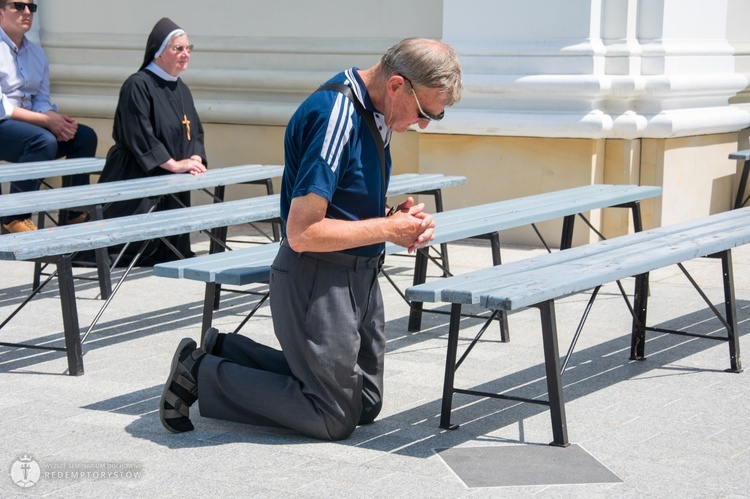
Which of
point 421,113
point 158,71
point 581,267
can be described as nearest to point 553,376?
point 581,267

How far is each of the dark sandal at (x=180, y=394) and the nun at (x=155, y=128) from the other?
343cm

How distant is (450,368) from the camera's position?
408 cm

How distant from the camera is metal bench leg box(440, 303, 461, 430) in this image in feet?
13.2

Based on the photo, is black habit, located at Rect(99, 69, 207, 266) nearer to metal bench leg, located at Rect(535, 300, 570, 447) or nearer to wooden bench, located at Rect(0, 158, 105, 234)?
wooden bench, located at Rect(0, 158, 105, 234)

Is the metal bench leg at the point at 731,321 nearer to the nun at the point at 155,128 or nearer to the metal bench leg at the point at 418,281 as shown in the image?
the metal bench leg at the point at 418,281

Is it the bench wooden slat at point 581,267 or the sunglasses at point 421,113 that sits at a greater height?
the sunglasses at point 421,113

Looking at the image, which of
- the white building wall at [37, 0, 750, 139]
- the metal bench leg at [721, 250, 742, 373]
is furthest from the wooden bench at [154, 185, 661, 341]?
the white building wall at [37, 0, 750, 139]

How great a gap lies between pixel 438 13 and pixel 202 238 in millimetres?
2342

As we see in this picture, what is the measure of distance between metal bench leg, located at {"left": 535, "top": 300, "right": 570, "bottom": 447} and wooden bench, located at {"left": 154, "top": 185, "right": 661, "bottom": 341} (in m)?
1.08

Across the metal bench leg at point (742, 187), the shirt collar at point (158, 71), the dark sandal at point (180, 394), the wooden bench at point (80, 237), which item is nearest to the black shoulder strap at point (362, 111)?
the dark sandal at point (180, 394)

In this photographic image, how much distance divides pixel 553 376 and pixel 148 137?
4.27 m

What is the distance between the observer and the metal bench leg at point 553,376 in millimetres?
3889

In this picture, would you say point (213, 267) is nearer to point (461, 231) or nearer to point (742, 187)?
point (461, 231)

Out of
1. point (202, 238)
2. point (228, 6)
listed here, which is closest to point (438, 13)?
point (228, 6)
